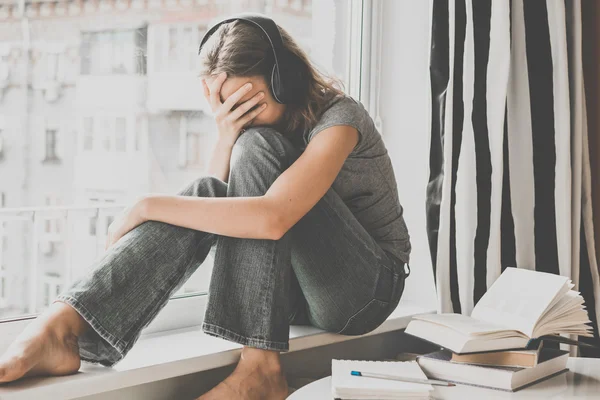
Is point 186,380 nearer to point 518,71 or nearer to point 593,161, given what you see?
point 518,71

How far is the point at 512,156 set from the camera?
187 cm

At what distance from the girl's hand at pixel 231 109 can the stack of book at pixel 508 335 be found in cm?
52

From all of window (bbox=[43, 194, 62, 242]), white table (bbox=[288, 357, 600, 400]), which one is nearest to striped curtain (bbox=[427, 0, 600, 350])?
white table (bbox=[288, 357, 600, 400])

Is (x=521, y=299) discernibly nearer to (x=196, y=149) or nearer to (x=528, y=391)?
(x=528, y=391)

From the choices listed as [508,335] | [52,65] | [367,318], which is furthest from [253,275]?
[52,65]

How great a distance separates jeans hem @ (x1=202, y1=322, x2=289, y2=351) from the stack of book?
10.5 inches

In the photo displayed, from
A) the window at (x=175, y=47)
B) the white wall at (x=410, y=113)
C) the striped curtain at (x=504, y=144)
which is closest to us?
the window at (x=175, y=47)

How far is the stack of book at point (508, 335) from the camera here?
1.24m

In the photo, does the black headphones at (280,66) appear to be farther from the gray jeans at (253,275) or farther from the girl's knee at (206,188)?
the girl's knee at (206,188)

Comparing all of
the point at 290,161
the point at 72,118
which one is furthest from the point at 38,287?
the point at 290,161

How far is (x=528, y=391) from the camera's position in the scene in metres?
1.22

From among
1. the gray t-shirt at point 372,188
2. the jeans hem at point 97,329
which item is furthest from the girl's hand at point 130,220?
the gray t-shirt at point 372,188

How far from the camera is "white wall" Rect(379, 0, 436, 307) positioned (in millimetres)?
2061

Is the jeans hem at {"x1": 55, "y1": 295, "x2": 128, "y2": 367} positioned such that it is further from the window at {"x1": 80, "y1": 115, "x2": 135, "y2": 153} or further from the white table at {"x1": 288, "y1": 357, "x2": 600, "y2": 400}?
the window at {"x1": 80, "y1": 115, "x2": 135, "y2": 153}
